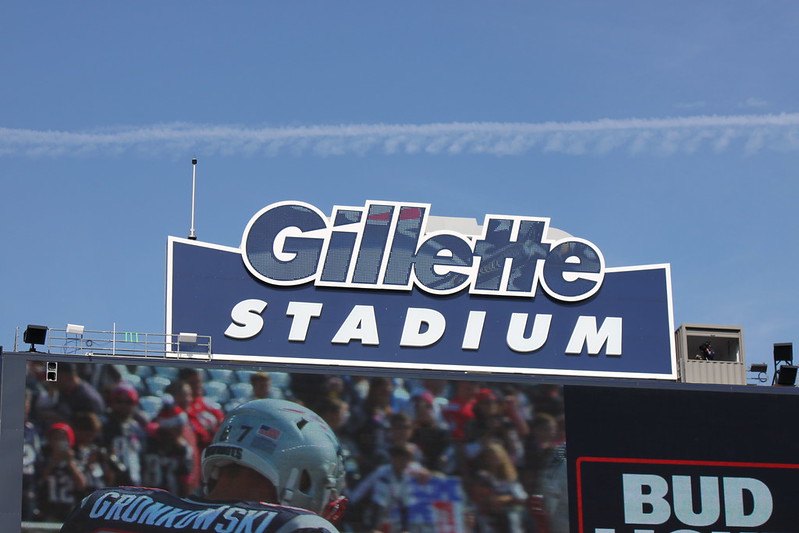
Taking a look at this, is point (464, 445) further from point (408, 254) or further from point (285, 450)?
point (408, 254)

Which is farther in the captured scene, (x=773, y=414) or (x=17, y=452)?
(x=773, y=414)

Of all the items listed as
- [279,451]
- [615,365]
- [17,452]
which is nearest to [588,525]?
[615,365]

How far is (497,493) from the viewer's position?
136 ft

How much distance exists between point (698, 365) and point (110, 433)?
19264 mm

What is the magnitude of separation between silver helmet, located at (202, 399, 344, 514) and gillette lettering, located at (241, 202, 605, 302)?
5.34 metres

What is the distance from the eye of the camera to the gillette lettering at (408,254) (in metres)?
44.7

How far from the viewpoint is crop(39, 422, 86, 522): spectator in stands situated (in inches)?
1532

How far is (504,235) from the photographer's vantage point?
4597 cm

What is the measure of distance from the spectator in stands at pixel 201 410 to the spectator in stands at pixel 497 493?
7655 millimetres

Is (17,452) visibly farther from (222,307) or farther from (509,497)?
(509,497)

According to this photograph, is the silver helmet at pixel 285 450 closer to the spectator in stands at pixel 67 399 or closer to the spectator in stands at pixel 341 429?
the spectator in stands at pixel 341 429

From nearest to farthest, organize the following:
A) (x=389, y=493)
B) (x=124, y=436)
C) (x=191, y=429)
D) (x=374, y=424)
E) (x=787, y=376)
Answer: (x=124, y=436) < (x=191, y=429) < (x=389, y=493) < (x=374, y=424) < (x=787, y=376)

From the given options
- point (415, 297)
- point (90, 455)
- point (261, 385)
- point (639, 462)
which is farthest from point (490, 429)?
point (90, 455)

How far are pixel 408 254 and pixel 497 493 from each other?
844 cm
